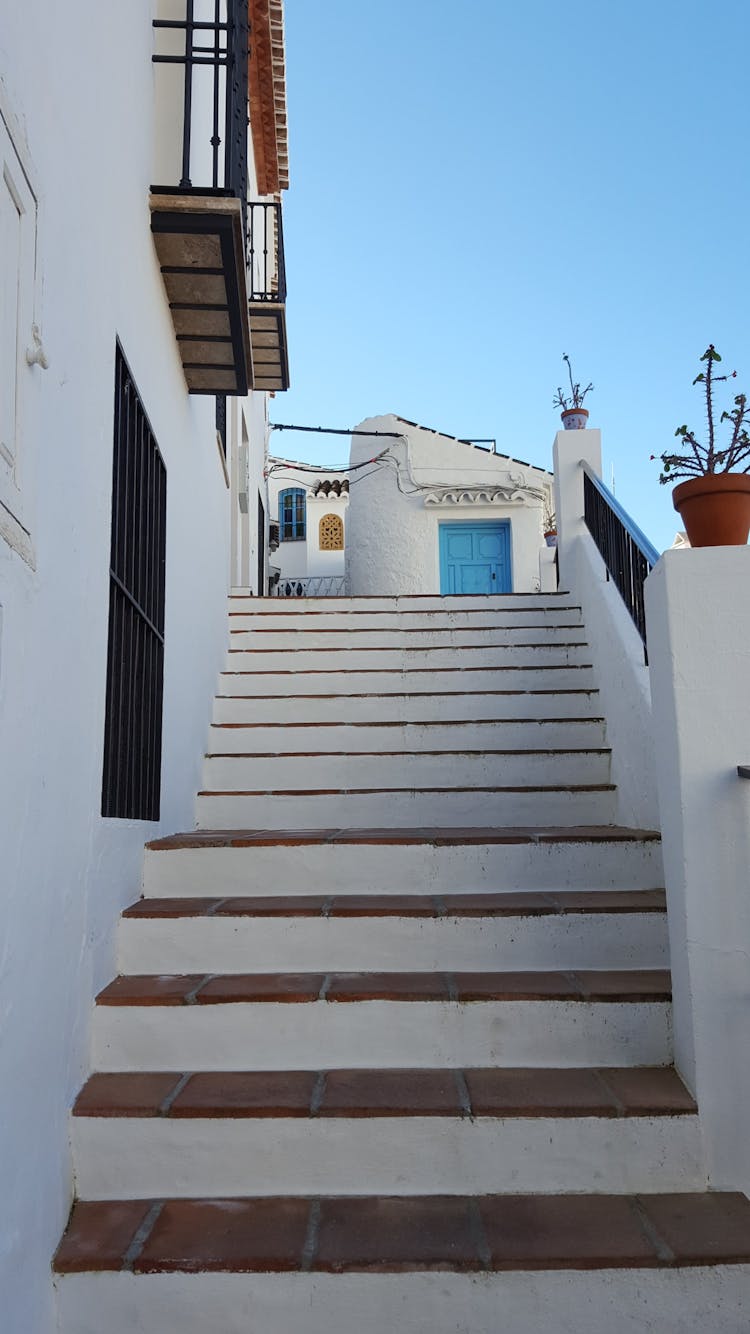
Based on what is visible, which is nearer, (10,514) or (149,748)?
(10,514)

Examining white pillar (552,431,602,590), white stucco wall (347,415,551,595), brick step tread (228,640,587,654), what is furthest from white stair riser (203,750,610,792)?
white stucco wall (347,415,551,595)

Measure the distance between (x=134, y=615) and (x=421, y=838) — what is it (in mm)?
1319

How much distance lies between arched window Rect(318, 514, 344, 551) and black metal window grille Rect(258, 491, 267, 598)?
8.00 meters

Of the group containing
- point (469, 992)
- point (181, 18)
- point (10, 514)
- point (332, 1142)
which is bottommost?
point (332, 1142)

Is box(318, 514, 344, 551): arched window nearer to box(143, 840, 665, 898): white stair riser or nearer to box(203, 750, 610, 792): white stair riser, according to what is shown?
box(203, 750, 610, 792): white stair riser

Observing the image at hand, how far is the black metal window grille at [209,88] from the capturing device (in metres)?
3.47

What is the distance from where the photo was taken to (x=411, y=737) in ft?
15.0

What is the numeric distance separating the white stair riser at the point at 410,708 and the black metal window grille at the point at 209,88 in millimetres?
2454

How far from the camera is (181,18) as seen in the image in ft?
14.1

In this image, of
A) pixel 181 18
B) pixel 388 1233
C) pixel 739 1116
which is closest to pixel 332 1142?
pixel 388 1233

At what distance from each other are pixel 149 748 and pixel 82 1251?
1.75 meters

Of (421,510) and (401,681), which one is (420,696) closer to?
(401,681)

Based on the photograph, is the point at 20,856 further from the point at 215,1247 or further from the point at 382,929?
the point at 382,929

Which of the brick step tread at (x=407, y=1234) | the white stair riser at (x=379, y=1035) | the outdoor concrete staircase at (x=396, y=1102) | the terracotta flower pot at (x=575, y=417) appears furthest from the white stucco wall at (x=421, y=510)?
the brick step tread at (x=407, y=1234)
